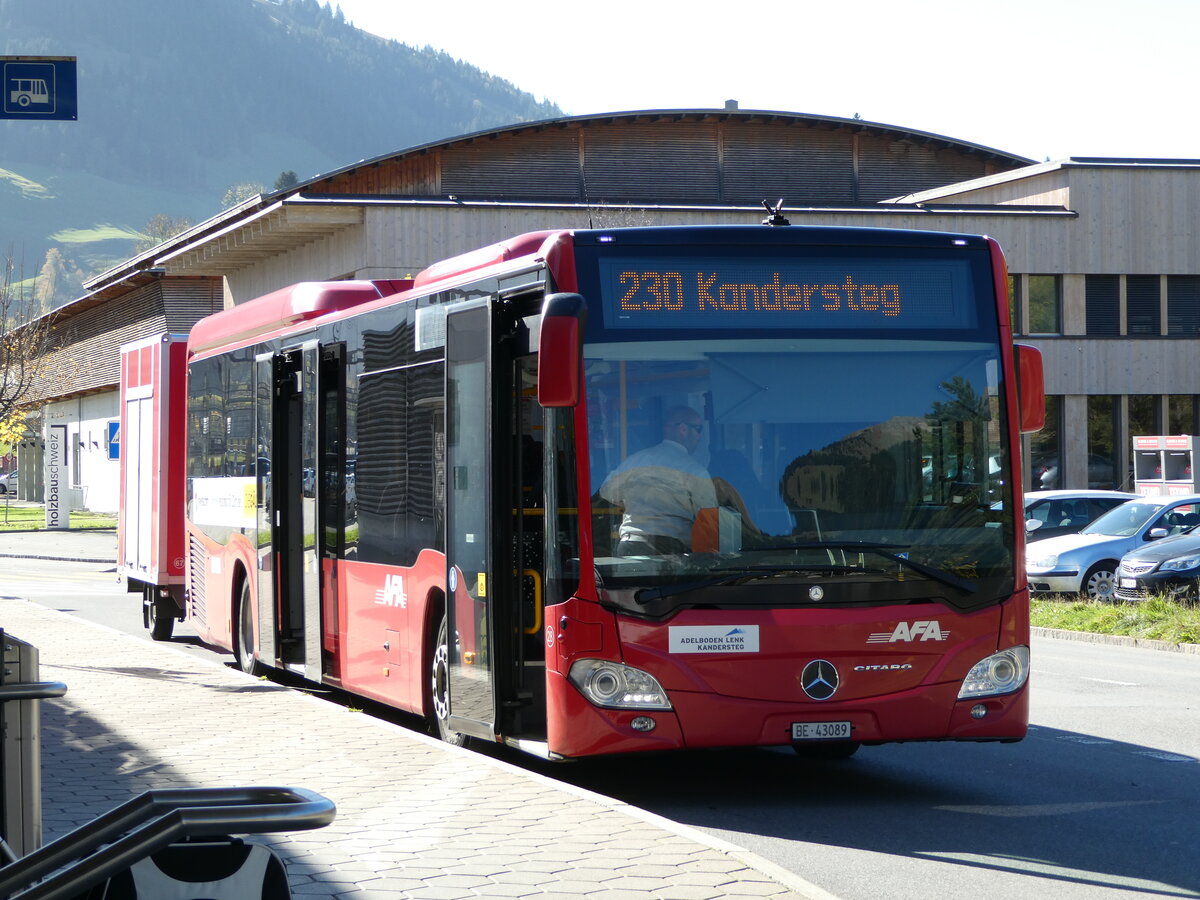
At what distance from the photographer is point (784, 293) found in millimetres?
8984

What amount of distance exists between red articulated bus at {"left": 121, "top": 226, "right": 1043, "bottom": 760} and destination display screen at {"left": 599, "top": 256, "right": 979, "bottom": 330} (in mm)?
14

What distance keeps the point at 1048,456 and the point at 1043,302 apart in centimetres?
416

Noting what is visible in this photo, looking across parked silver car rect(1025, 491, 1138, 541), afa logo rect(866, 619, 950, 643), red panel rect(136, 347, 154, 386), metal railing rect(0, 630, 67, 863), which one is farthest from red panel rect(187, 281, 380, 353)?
parked silver car rect(1025, 491, 1138, 541)

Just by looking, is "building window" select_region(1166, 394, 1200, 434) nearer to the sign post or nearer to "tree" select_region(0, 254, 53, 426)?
the sign post

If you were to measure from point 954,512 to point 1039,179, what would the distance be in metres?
39.6

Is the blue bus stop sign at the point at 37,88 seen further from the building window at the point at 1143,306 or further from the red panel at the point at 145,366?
the building window at the point at 1143,306

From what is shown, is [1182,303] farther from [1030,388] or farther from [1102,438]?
[1030,388]

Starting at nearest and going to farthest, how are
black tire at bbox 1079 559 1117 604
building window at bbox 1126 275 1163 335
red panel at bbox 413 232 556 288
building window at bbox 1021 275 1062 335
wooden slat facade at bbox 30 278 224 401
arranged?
red panel at bbox 413 232 556 288
black tire at bbox 1079 559 1117 604
building window at bbox 1021 275 1062 335
building window at bbox 1126 275 1163 335
wooden slat facade at bbox 30 278 224 401

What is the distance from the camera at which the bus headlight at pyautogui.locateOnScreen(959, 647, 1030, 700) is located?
8.88 metres

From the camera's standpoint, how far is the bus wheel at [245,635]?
49.4 feet

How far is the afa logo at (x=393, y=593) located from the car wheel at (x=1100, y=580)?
15.5m

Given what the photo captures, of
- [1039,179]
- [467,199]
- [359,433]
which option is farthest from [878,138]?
[359,433]

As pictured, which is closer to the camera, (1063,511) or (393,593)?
(393,593)

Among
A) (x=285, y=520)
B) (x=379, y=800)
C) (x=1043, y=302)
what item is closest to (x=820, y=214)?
(x=1043, y=302)
